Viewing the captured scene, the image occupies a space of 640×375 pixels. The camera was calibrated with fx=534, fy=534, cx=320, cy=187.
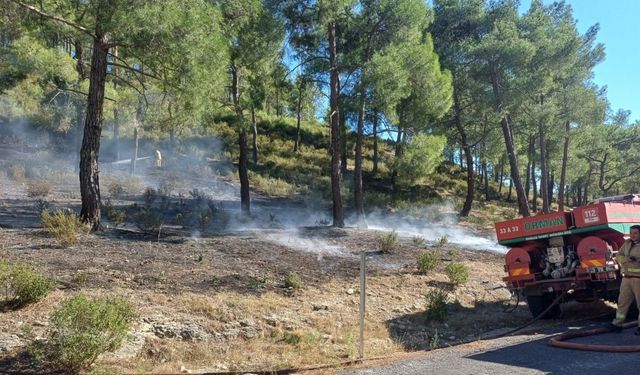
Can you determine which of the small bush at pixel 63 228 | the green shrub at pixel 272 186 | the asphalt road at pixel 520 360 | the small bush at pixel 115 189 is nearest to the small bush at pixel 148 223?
the small bush at pixel 63 228

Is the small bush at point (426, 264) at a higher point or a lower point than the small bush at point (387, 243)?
lower

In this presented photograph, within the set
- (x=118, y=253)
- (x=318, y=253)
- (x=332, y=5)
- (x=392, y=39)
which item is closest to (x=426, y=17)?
(x=392, y=39)

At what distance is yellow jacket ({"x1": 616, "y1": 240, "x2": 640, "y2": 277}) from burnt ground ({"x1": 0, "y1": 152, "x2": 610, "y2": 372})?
2.41 metres

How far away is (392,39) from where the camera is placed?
1900cm

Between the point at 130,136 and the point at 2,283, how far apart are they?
30.5 meters

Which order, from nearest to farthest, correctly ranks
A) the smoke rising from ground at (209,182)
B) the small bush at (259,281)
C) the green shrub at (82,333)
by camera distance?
the green shrub at (82,333) → the small bush at (259,281) → the smoke rising from ground at (209,182)

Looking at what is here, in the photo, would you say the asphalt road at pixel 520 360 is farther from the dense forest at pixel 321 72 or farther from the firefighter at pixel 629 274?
the dense forest at pixel 321 72

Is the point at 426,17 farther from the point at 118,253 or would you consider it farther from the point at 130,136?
the point at 130,136

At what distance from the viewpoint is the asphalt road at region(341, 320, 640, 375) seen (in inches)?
233

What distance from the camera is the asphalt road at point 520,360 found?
19.5 ft

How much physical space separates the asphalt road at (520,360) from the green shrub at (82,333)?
2681 mm

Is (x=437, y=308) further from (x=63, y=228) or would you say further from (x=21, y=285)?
(x=63, y=228)

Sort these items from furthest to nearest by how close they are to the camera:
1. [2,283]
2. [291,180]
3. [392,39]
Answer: [291,180] → [392,39] → [2,283]

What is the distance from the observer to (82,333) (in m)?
5.50
